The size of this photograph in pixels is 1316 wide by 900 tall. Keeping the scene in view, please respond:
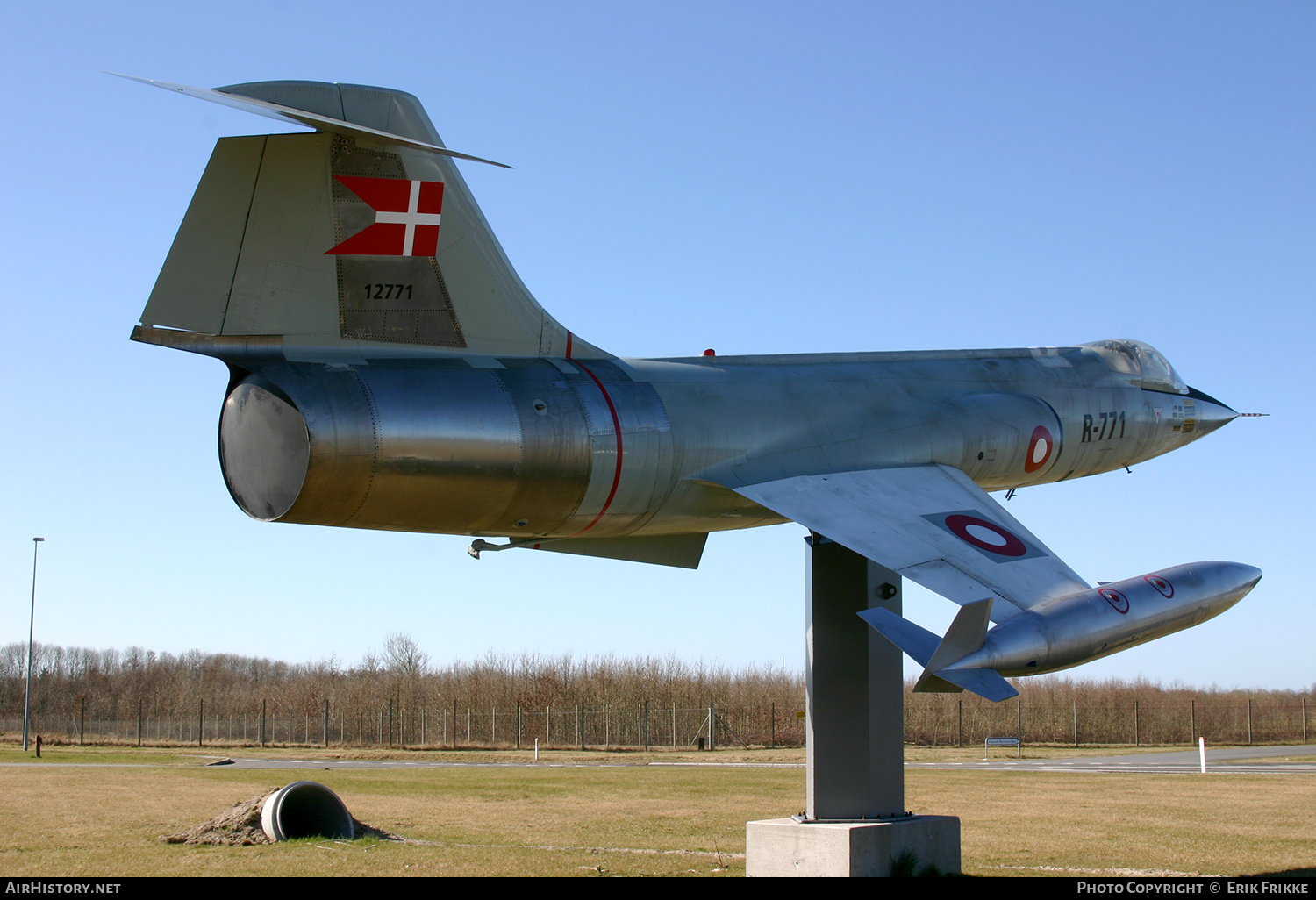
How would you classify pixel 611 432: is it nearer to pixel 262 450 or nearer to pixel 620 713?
pixel 262 450

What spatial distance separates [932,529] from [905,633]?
99cm

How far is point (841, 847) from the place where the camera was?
9.22 meters

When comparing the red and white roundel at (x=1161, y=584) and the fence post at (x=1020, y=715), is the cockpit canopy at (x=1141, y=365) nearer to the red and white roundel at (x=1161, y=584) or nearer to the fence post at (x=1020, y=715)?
the red and white roundel at (x=1161, y=584)

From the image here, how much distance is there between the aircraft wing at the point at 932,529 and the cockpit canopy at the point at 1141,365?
3.98 meters

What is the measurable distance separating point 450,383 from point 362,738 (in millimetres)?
51087

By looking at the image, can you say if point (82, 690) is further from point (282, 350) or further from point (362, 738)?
point (282, 350)

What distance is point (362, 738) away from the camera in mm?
54969

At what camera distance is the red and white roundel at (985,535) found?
847cm

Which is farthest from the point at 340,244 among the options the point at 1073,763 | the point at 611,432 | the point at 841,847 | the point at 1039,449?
the point at 1073,763

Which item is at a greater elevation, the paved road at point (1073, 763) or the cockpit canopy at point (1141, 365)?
the cockpit canopy at point (1141, 365)

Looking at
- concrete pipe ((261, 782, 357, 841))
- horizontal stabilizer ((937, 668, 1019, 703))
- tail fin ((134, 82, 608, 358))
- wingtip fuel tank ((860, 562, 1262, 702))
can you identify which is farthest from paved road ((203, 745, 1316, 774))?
tail fin ((134, 82, 608, 358))

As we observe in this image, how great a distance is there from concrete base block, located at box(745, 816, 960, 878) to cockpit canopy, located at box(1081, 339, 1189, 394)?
600cm

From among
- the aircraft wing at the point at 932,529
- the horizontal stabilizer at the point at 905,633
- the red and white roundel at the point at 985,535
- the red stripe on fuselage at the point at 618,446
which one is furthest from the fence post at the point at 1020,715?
the red stripe on fuselage at the point at 618,446
